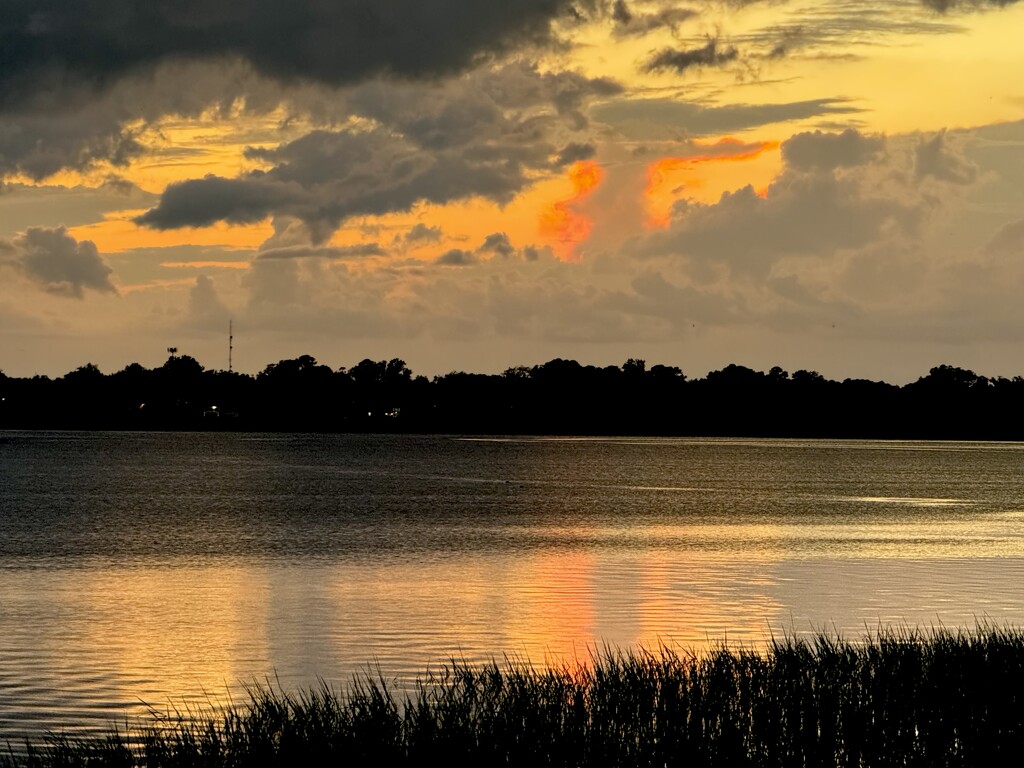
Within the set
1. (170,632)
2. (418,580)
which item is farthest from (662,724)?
(418,580)

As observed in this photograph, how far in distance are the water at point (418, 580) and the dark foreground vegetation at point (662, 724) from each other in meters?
5.75

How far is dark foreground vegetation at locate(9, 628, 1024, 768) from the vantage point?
58.7 ft

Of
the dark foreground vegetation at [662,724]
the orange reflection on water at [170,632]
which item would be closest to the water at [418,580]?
the orange reflection on water at [170,632]

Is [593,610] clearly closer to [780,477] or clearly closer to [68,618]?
[68,618]

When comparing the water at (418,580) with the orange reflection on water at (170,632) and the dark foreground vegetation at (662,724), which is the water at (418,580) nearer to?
the orange reflection on water at (170,632)

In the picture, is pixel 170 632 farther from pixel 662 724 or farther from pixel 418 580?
pixel 662 724

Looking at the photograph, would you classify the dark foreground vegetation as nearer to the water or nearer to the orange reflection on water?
the orange reflection on water

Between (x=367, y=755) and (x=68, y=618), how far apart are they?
72.0ft

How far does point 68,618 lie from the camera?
123 feet

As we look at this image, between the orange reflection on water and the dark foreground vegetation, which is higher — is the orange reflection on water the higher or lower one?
the lower one

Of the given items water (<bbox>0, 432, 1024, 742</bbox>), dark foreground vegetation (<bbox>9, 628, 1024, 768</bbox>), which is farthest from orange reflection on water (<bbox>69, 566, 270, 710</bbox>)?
dark foreground vegetation (<bbox>9, 628, 1024, 768</bbox>)

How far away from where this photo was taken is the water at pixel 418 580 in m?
30.3

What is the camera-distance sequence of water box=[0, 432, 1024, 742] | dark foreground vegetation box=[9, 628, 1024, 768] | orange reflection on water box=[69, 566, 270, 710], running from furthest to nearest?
1. water box=[0, 432, 1024, 742]
2. orange reflection on water box=[69, 566, 270, 710]
3. dark foreground vegetation box=[9, 628, 1024, 768]

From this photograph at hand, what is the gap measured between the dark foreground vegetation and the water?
5.75 m
